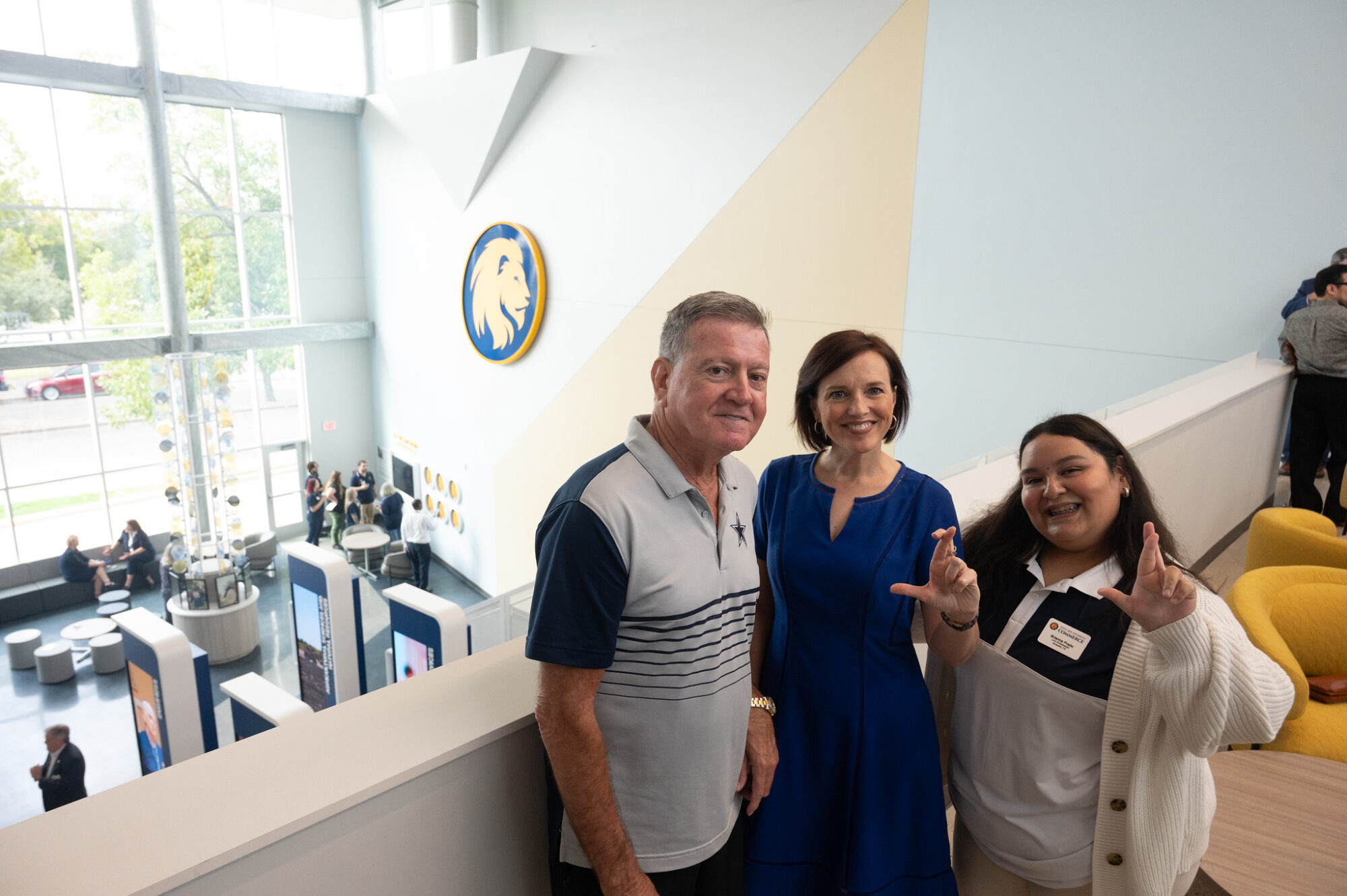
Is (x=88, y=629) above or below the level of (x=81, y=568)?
below

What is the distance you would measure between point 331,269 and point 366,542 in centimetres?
572

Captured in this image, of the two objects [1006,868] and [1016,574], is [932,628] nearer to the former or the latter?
[1016,574]

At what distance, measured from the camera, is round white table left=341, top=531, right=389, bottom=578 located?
12.4 metres

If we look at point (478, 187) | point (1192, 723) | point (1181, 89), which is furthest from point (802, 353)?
point (1192, 723)

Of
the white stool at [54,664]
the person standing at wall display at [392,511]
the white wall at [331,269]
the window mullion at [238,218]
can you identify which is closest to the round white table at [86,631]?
the white stool at [54,664]

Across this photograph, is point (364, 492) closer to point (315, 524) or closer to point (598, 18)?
point (315, 524)

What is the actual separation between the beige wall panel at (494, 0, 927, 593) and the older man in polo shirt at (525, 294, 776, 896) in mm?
6560

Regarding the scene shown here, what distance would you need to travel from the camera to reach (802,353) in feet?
27.6

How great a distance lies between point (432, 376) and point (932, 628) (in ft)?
42.6

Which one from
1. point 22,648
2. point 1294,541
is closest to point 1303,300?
point 1294,541

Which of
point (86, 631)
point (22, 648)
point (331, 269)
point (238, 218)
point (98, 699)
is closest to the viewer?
point (98, 699)

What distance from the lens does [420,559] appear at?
38.6 feet

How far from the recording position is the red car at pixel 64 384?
12.6 m

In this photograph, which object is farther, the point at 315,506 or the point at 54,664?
the point at 315,506
